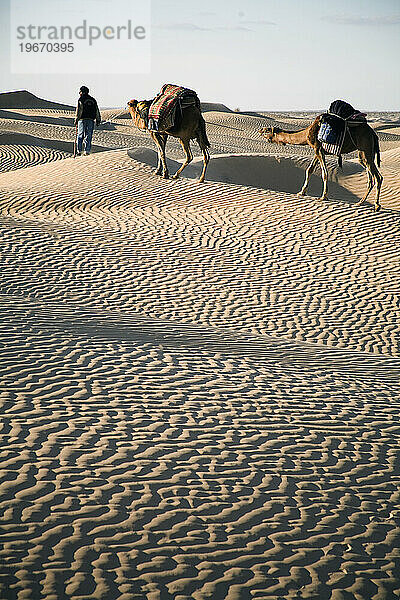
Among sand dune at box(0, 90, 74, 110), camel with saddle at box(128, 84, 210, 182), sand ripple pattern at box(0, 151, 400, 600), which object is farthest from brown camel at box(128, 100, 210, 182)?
sand dune at box(0, 90, 74, 110)

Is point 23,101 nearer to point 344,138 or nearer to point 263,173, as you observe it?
point 263,173

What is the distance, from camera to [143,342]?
6.39 metres

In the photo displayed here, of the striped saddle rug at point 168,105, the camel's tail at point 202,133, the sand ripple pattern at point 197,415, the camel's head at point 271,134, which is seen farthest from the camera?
the camel's tail at point 202,133

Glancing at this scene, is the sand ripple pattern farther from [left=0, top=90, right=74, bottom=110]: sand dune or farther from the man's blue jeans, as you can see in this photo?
[left=0, top=90, right=74, bottom=110]: sand dune

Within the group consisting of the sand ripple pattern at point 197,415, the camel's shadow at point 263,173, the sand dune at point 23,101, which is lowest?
the sand ripple pattern at point 197,415

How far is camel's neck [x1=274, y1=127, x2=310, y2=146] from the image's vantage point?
11.8 metres

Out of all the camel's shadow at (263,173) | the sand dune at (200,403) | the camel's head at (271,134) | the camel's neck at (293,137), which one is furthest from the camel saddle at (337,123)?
the camel's shadow at (263,173)

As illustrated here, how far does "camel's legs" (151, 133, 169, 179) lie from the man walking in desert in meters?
2.45

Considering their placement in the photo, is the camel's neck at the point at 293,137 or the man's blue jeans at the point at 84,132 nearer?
the camel's neck at the point at 293,137

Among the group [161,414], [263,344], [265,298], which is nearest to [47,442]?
[161,414]

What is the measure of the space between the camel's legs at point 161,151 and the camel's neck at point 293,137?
77.6 inches

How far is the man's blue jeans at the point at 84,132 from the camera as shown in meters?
16.1

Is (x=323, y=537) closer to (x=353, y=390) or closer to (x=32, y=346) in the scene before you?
(x=353, y=390)

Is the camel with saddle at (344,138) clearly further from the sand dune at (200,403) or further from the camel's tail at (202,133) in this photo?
the camel's tail at (202,133)
